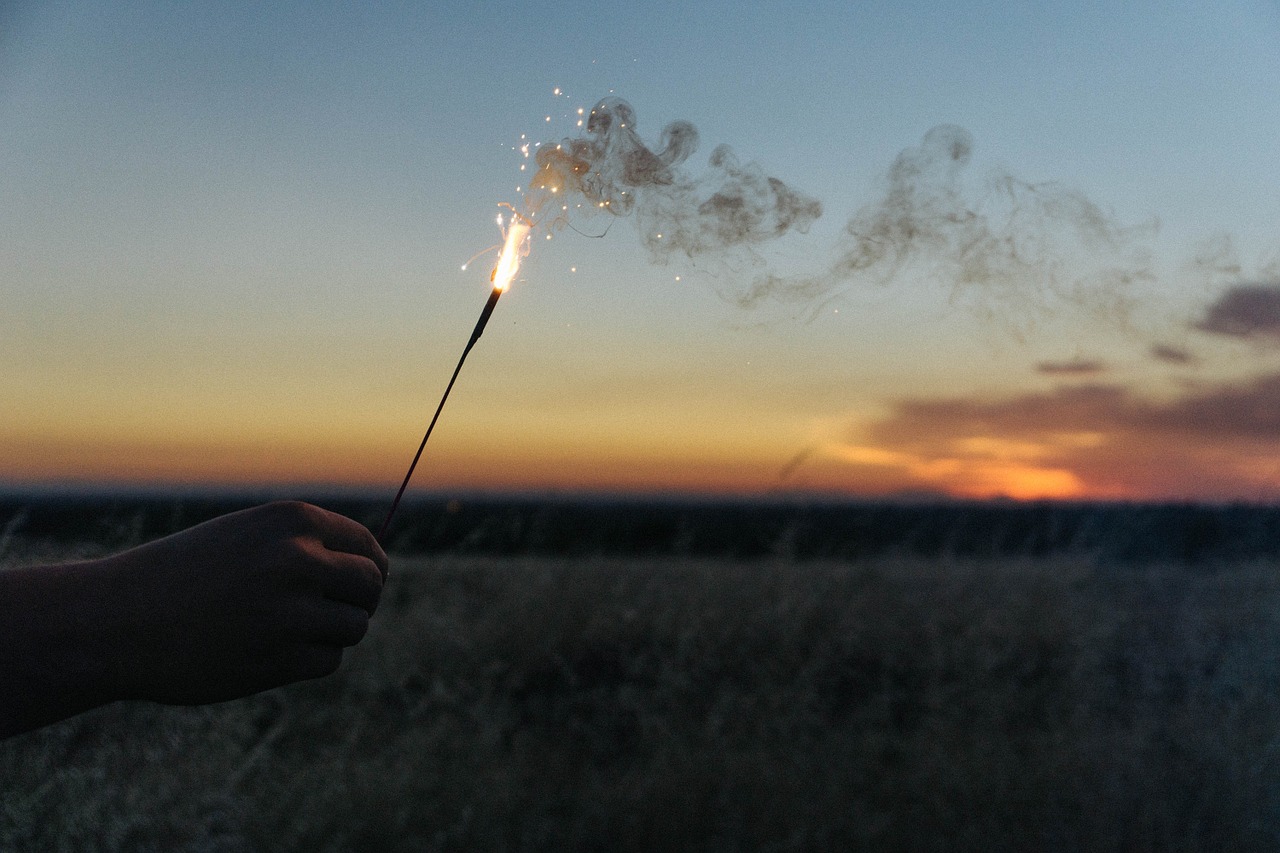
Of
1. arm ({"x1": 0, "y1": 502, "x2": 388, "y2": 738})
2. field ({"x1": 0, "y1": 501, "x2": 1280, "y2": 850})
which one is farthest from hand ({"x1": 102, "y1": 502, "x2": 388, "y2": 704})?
field ({"x1": 0, "y1": 501, "x2": 1280, "y2": 850})

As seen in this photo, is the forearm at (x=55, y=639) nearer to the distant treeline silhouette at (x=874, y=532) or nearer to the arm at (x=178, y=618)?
the arm at (x=178, y=618)

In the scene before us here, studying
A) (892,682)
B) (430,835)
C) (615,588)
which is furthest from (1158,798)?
(615,588)

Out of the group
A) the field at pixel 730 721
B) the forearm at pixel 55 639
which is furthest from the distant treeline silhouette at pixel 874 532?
the forearm at pixel 55 639

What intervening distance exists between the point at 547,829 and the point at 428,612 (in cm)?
323

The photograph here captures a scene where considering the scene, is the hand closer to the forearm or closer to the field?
the forearm

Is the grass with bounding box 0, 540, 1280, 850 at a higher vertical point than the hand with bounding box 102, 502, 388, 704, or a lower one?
lower

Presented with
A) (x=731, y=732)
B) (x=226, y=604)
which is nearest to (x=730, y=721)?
(x=731, y=732)

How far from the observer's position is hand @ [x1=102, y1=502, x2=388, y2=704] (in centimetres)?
118

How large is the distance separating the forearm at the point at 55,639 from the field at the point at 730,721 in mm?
3075

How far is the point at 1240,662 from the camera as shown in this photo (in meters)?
6.13

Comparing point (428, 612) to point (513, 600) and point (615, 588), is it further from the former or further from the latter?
point (615, 588)

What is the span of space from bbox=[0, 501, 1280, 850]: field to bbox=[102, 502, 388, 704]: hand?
304 cm

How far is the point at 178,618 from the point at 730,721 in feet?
14.3

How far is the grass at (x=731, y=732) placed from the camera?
406cm
